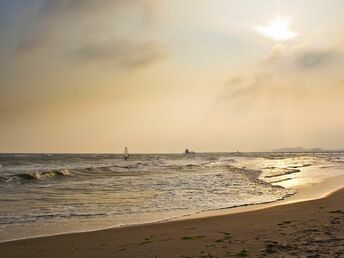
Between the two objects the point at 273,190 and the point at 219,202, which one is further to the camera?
the point at 273,190

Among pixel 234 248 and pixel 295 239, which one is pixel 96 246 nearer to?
pixel 234 248

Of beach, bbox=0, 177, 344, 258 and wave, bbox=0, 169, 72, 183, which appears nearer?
beach, bbox=0, 177, 344, 258

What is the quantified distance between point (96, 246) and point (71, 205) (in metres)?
6.81

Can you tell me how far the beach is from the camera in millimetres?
7508

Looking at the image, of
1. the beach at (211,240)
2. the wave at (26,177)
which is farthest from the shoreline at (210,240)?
the wave at (26,177)

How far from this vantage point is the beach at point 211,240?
7.51 m

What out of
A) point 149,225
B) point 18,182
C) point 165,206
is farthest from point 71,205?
point 18,182

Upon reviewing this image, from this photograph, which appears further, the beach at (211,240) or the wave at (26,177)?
the wave at (26,177)

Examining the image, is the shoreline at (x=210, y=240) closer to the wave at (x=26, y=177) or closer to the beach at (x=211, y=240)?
the beach at (x=211, y=240)

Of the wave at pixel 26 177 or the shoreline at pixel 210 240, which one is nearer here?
the shoreline at pixel 210 240

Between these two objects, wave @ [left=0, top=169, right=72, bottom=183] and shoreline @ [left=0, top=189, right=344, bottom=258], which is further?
wave @ [left=0, top=169, right=72, bottom=183]

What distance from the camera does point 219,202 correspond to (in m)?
16.1

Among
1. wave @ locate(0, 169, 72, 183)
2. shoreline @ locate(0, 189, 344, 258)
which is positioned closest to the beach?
shoreline @ locate(0, 189, 344, 258)

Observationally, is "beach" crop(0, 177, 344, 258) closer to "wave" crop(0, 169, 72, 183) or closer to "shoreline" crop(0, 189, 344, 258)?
"shoreline" crop(0, 189, 344, 258)
